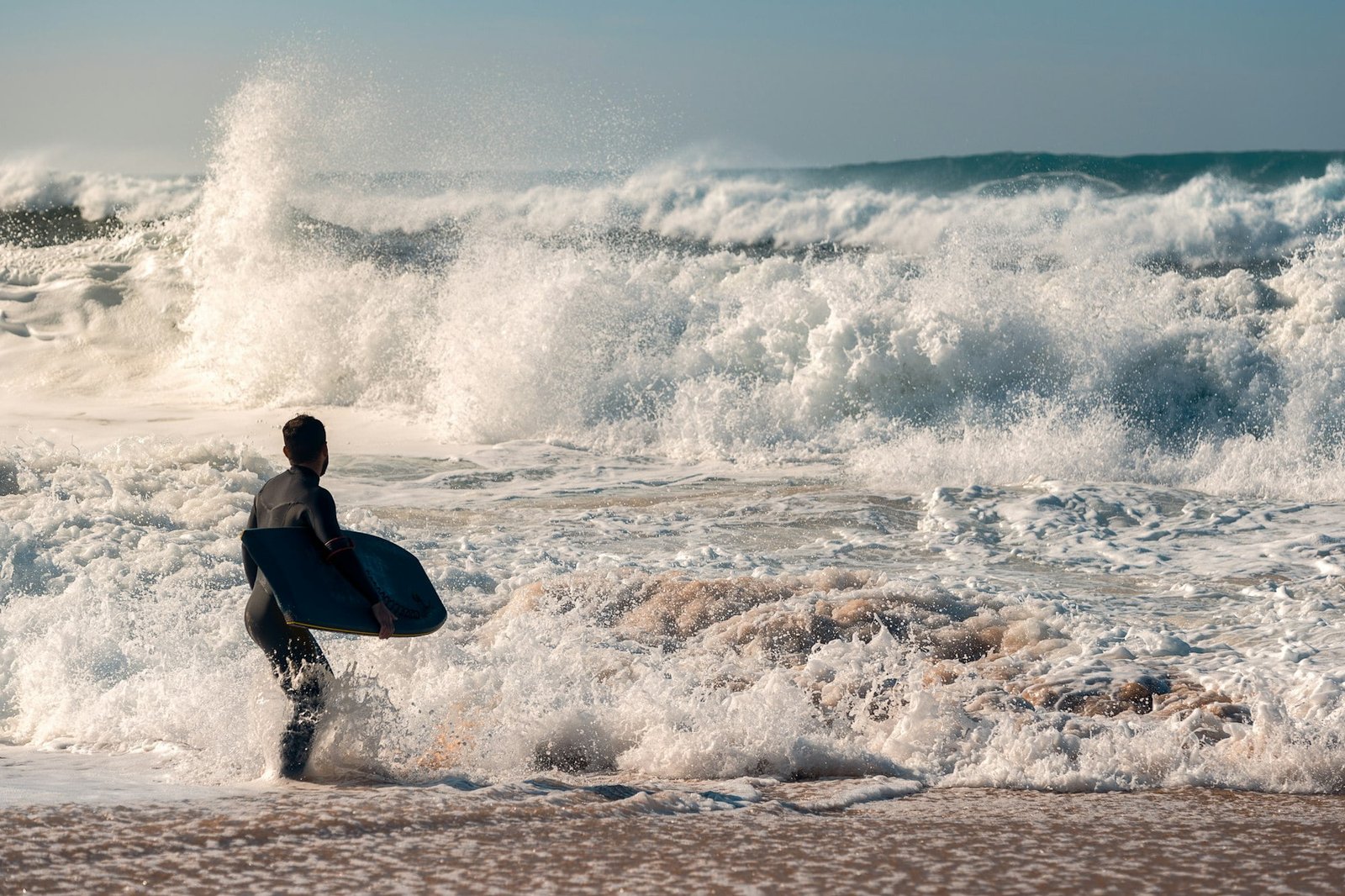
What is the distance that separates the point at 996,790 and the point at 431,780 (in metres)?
1.81

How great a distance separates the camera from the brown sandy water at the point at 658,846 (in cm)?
327

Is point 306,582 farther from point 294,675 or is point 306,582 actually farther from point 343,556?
point 294,675

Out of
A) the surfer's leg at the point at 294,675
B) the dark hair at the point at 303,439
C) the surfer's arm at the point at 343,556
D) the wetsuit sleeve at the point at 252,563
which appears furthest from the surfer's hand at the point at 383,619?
the dark hair at the point at 303,439

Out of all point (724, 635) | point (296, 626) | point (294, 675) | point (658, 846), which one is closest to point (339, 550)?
point (296, 626)

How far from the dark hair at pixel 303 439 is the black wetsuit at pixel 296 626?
0.04m

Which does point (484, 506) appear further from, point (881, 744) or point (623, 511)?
point (881, 744)

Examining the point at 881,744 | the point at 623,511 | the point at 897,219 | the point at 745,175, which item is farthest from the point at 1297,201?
the point at 881,744

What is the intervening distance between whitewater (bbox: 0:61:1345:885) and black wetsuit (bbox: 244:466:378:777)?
85 millimetres

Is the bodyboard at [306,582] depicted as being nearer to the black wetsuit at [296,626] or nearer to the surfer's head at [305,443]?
the black wetsuit at [296,626]

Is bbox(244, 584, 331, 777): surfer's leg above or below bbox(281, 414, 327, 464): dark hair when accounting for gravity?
below

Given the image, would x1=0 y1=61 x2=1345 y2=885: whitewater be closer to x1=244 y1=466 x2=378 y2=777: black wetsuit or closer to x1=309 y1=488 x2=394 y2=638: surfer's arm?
x1=244 y1=466 x2=378 y2=777: black wetsuit

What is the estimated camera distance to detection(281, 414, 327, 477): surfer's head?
421cm

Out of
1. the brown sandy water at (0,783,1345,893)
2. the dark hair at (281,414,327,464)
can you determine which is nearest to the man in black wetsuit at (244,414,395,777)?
the dark hair at (281,414,327,464)

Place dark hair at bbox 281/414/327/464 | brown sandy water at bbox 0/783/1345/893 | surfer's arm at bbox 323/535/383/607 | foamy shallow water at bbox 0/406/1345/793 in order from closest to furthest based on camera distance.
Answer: brown sandy water at bbox 0/783/1345/893, surfer's arm at bbox 323/535/383/607, dark hair at bbox 281/414/327/464, foamy shallow water at bbox 0/406/1345/793
